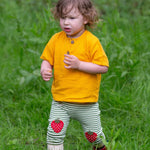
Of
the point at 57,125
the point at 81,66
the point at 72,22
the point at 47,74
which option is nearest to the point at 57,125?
the point at 57,125

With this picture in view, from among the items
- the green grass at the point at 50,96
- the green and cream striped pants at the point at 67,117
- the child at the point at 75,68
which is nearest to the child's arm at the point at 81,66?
the child at the point at 75,68

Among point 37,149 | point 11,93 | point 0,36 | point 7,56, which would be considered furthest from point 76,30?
point 0,36

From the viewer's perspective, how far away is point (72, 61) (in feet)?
7.14

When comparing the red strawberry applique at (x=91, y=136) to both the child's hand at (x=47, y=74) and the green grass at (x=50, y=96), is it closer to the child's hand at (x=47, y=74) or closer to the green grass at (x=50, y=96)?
the green grass at (x=50, y=96)

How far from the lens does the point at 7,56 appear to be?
4.32 m

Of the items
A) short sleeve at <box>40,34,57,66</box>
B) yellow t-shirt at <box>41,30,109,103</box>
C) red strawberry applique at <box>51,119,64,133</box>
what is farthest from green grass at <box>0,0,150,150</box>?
short sleeve at <box>40,34,57,66</box>

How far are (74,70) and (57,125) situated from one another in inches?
17.6

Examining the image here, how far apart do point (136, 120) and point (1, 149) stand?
1290mm

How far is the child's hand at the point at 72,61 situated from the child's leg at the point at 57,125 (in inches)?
14.3

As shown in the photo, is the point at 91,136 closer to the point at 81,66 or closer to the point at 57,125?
the point at 57,125

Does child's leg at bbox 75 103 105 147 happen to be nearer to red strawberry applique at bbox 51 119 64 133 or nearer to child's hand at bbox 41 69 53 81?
red strawberry applique at bbox 51 119 64 133

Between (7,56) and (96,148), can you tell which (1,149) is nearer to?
(96,148)

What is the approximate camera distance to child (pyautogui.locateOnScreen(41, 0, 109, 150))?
2.23 meters

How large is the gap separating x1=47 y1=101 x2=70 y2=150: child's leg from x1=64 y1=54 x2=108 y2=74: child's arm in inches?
14.3
